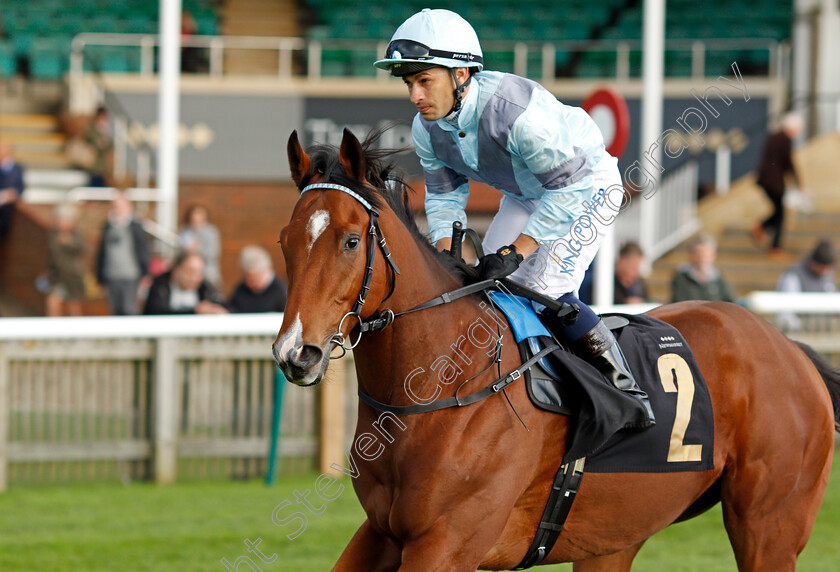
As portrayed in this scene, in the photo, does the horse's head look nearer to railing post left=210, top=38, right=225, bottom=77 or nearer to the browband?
the browband

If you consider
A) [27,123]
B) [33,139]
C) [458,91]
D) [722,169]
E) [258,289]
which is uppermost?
[27,123]

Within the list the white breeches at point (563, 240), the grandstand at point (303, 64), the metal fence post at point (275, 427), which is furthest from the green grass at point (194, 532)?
the grandstand at point (303, 64)

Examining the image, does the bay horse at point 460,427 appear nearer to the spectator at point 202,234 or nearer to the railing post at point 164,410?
the railing post at point 164,410

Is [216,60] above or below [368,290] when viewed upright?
above

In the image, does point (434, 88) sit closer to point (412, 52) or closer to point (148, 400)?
point (412, 52)

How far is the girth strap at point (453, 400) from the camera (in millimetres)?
2934

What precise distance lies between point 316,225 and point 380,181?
0.38 metres

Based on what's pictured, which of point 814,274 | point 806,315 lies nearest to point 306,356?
point 806,315

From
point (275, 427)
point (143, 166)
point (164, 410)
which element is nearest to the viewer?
point (275, 427)

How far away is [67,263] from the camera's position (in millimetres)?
10078

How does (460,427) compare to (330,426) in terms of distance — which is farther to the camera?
(330,426)

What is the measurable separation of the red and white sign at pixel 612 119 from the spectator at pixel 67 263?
18.2 feet

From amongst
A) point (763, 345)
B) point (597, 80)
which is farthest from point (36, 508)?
point (597, 80)

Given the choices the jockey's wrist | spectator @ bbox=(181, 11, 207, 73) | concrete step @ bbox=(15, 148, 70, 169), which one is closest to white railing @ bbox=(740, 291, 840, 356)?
the jockey's wrist
